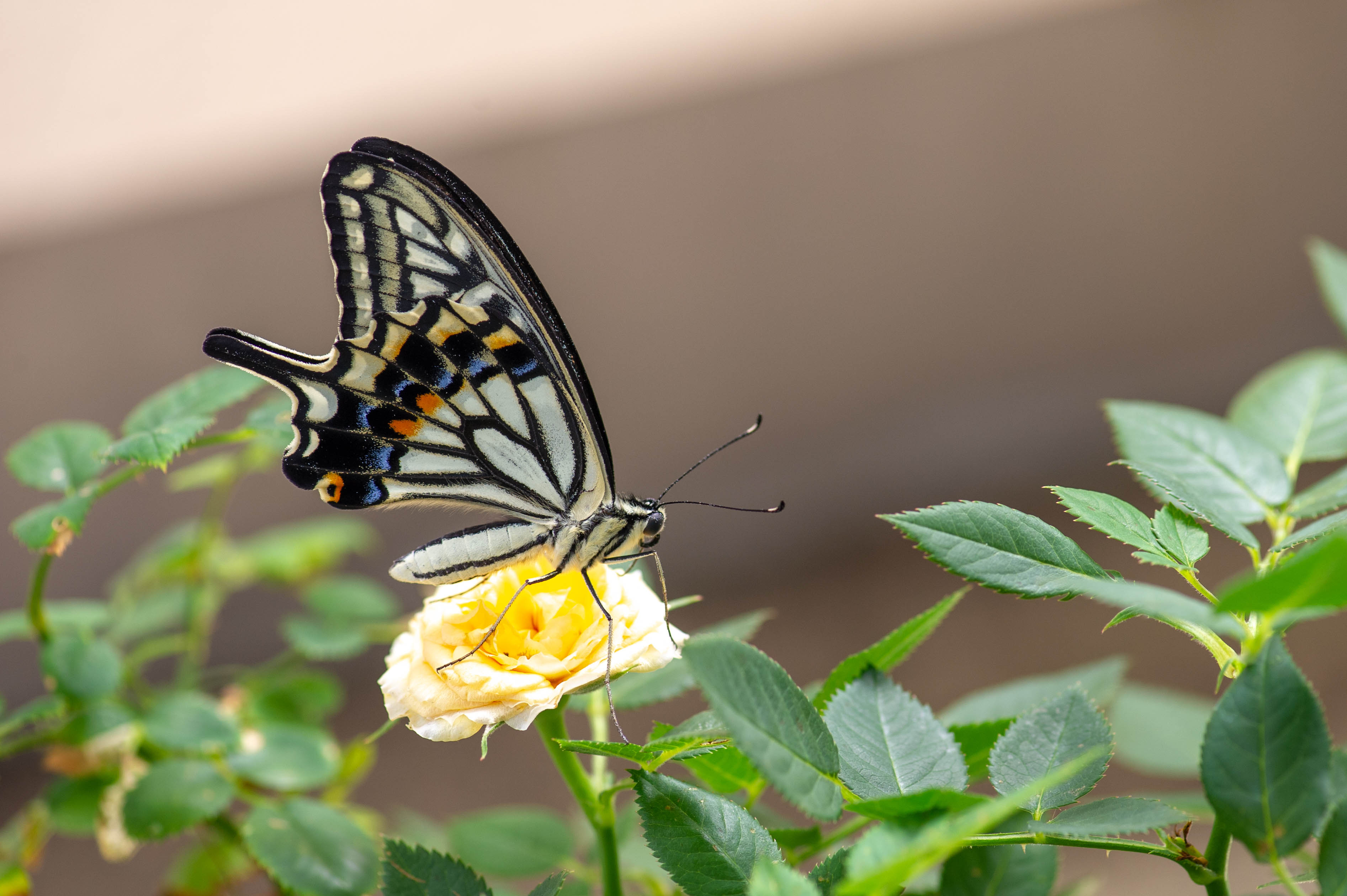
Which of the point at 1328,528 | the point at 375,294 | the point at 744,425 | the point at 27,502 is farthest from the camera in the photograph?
the point at 744,425

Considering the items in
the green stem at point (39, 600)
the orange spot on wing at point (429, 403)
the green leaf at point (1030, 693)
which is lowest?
the green leaf at point (1030, 693)

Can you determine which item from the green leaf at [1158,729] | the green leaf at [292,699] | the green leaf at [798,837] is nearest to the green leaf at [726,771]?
the green leaf at [798,837]

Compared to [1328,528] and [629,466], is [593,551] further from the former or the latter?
[629,466]

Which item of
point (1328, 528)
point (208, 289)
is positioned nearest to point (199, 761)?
point (1328, 528)

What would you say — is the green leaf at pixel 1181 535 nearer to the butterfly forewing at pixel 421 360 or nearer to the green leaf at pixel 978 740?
the green leaf at pixel 978 740

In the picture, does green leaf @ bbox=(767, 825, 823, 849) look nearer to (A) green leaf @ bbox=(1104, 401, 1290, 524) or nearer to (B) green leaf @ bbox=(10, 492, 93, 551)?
(A) green leaf @ bbox=(1104, 401, 1290, 524)

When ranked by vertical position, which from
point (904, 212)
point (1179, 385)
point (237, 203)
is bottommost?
point (1179, 385)

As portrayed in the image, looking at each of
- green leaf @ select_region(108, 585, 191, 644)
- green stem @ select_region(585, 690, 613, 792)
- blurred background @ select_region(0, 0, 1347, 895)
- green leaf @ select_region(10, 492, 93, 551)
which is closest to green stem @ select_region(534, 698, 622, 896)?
green stem @ select_region(585, 690, 613, 792)
